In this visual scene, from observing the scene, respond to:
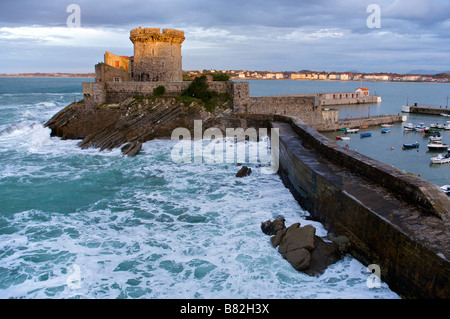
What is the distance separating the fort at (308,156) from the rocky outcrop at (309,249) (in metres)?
0.40

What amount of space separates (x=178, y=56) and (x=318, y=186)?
1907 centimetres

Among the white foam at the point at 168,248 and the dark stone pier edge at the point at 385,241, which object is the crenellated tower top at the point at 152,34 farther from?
the dark stone pier edge at the point at 385,241

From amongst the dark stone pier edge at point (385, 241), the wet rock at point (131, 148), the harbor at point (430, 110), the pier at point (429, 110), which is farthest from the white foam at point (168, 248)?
the pier at point (429, 110)

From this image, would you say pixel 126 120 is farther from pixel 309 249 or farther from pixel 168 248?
pixel 309 249

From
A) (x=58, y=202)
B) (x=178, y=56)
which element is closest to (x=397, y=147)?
(x=178, y=56)

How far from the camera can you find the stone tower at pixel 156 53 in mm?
23859

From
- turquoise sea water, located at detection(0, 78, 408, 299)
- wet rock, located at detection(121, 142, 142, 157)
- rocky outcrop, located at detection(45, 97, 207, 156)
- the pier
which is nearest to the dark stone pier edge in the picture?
turquoise sea water, located at detection(0, 78, 408, 299)

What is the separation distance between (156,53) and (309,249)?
67.8 ft

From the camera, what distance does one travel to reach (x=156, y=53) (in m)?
24.4

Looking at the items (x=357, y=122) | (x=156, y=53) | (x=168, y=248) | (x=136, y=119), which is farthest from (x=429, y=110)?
(x=168, y=248)

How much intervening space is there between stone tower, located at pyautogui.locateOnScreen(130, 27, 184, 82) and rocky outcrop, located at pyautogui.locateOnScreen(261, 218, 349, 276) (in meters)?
19.5

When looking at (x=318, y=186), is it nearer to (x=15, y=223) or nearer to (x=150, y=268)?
(x=150, y=268)

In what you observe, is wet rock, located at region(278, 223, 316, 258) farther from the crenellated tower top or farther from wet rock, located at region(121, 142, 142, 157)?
the crenellated tower top

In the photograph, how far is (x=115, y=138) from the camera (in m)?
19.7
